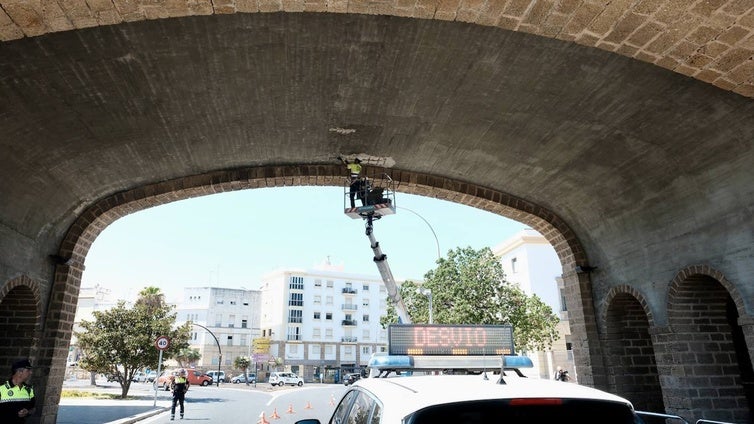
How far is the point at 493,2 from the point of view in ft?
12.5

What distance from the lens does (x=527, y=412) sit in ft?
7.08

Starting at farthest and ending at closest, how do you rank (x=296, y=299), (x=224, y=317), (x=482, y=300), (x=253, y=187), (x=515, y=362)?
(x=224, y=317)
(x=296, y=299)
(x=482, y=300)
(x=253, y=187)
(x=515, y=362)

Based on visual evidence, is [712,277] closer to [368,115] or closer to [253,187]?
[368,115]

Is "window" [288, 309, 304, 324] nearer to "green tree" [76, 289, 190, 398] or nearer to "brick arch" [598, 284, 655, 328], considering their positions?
"green tree" [76, 289, 190, 398]

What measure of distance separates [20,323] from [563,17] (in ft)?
33.4

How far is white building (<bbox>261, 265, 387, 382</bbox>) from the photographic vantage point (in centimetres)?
6219

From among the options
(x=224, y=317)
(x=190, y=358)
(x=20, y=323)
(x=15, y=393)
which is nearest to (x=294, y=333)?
(x=190, y=358)

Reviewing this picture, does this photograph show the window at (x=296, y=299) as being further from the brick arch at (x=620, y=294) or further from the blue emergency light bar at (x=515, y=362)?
the blue emergency light bar at (x=515, y=362)

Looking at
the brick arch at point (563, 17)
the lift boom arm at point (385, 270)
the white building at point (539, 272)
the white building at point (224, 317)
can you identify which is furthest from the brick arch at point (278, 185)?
the white building at point (224, 317)

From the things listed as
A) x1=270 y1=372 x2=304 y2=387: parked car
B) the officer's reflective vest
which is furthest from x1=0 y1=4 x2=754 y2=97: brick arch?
x1=270 y1=372 x2=304 y2=387: parked car

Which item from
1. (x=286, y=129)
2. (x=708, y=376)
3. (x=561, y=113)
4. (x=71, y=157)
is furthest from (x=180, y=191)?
(x=708, y=376)

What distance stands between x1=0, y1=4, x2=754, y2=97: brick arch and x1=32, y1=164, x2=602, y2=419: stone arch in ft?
20.0

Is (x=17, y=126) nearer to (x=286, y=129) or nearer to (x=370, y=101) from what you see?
(x=286, y=129)

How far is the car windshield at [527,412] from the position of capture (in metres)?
2.10
